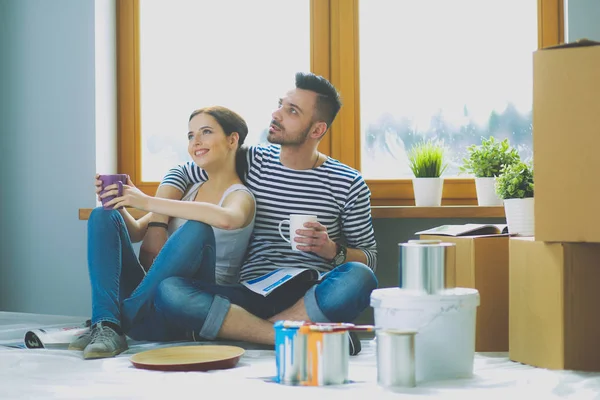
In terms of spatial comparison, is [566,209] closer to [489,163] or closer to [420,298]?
[420,298]

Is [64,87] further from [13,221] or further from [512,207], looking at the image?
[512,207]

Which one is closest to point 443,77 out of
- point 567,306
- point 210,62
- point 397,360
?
point 210,62

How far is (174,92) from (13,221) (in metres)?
0.75

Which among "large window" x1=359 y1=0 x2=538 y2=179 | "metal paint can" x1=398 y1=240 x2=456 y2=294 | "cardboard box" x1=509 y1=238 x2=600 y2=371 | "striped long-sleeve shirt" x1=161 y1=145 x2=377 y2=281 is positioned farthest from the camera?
"large window" x1=359 y1=0 x2=538 y2=179

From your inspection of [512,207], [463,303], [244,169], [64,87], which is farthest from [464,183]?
[64,87]

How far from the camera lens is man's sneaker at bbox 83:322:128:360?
74.5 inches

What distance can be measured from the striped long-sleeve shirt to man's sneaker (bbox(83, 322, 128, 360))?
0.44 metres

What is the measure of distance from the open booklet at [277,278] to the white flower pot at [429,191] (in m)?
0.52

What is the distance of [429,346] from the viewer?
5.39ft

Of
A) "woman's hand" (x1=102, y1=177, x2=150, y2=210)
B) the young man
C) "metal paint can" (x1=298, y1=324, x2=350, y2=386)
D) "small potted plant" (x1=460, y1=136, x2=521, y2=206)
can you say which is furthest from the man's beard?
"metal paint can" (x1=298, y1=324, x2=350, y2=386)

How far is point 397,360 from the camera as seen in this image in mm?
1546

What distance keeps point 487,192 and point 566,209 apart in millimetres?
764

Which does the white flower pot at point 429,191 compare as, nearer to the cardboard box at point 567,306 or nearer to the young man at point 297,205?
the young man at point 297,205

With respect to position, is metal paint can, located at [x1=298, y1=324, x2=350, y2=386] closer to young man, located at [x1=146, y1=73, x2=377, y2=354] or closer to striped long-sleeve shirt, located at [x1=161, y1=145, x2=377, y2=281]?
young man, located at [x1=146, y1=73, x2=377, y2=354]
